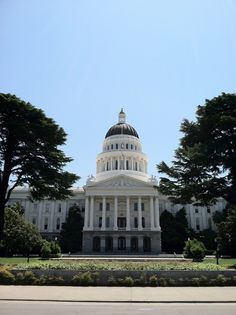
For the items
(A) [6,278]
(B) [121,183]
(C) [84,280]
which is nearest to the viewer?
(C) [84,280]

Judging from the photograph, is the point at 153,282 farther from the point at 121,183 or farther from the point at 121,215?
the point at 121,215

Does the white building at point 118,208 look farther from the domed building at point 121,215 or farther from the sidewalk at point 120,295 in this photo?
the sidewalk at point 120,295

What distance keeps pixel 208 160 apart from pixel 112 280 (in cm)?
1324

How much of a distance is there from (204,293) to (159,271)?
12.5ft

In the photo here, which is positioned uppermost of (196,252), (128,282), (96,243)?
(96,243)

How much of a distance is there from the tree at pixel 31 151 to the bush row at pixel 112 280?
835 cm

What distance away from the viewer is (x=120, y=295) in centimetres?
1379

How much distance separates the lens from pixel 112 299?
1277 centimetres

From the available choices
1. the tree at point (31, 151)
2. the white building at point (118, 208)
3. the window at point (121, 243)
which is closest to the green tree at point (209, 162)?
the tree at point (31, 151)

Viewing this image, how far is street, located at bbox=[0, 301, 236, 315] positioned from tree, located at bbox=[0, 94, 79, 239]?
46.0ft

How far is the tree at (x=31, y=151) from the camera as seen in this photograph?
82.3 feet

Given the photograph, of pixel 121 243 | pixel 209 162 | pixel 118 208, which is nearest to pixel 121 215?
pixel 118 208

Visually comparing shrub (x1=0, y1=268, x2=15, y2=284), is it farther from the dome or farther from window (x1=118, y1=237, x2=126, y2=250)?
the dome

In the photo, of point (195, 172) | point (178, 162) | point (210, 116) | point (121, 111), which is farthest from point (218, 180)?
point (121, 111)
